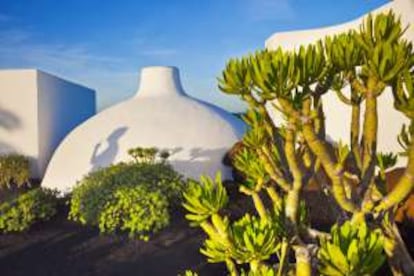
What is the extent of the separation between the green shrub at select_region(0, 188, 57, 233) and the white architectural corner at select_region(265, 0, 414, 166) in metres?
5.54

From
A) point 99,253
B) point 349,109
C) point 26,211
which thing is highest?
point 349,109

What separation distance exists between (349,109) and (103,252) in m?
7.05

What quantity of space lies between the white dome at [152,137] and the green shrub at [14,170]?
150cm

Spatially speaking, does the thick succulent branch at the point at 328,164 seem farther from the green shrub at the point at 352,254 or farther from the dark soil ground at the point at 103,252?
the dark soil ground at the point at 103,252

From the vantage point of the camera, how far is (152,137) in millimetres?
11539

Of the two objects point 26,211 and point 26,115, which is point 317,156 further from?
point 26,115

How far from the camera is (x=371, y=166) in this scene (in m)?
2.89

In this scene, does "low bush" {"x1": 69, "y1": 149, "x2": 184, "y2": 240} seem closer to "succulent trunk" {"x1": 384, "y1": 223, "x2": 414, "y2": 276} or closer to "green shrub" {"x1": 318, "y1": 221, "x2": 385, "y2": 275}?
"succulent trunk" {"x1": 384, "y1": 223, "x2": 414, "y2": 276}

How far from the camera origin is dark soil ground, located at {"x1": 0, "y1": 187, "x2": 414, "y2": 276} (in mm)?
5559

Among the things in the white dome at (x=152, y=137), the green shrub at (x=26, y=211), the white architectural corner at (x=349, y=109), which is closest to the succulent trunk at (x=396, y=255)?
the white architectural corner at (x=349, y=109)

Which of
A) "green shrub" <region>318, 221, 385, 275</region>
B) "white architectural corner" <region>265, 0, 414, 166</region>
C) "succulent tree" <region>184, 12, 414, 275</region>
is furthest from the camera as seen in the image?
"white architectural corner" <region>265, 0, 414, 166</region>

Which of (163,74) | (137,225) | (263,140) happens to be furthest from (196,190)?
(163,74)

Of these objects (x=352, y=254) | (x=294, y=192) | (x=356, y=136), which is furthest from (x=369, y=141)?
(x=352, y=254)

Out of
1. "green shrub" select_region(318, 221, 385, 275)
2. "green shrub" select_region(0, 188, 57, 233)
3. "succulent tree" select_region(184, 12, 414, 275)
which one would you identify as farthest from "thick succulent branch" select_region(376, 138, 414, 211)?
"green shrub" select_region(0, 188, 57, 233)
